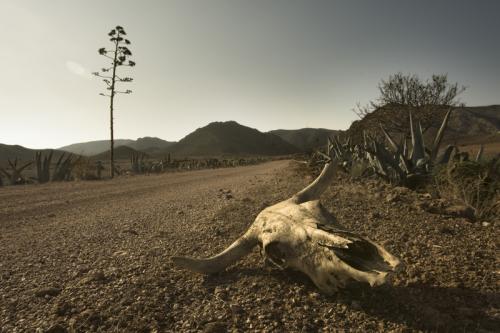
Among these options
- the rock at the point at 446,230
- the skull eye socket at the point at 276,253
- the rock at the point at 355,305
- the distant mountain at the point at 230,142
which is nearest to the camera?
the rock at the point at 355,305

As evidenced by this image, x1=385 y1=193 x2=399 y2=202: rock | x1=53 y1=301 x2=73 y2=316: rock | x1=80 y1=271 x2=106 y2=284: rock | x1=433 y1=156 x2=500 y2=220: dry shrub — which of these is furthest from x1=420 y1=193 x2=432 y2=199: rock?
x1=53 y1=301 x2=73 y2=316: rock

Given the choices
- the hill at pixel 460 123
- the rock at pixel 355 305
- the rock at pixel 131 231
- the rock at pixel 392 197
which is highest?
the hill at pixel 460 123

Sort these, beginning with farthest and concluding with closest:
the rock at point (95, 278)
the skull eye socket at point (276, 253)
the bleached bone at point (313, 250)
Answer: the rock at point (95, 278), the skull eye socket at point (276, 253), the bleached bone at point (313, 250)

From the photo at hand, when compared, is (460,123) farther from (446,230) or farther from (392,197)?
(446,230)

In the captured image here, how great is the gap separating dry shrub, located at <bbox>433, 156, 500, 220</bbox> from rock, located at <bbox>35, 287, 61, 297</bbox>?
3601 millimetres

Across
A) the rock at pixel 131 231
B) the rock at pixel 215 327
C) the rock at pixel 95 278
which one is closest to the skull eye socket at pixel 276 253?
the rock at pixel 215 327

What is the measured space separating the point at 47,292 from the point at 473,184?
411 cm

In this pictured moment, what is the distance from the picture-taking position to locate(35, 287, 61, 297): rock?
6.66 feet

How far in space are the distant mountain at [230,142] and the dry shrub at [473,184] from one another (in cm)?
7783

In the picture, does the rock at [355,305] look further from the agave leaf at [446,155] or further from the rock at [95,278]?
the agave leaf at [446,155]

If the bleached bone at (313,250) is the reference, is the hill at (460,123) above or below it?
above

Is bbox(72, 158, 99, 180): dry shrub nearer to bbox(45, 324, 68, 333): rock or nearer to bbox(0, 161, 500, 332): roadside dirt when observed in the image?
bbox(0, 161, 500, 332): roadside dirt

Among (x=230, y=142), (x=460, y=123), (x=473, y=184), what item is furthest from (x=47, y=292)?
(x=230, y=142)

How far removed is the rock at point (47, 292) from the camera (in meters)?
2.03
